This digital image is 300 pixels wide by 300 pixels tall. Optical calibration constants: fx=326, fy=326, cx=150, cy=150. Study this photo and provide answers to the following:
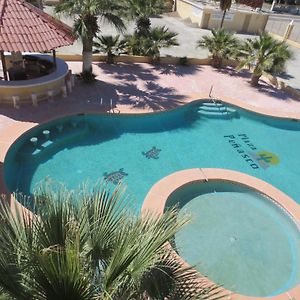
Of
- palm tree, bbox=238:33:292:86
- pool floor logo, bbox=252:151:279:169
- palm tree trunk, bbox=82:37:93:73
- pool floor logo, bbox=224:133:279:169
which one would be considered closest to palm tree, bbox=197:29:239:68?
palm tree, bbox=238:33:292:86

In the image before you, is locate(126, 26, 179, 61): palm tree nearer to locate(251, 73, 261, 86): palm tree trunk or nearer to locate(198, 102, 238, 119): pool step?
locate(251, 73, 261, 86): palm tree trunk

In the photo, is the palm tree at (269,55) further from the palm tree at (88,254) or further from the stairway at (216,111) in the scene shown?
the palm tree at (88,254)

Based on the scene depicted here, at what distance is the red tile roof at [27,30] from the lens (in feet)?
48.4

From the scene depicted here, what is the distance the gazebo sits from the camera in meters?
14.9

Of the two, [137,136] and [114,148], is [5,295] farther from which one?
[137,136]

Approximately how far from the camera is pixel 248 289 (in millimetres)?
9484

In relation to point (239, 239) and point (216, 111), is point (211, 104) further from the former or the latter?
point (239, 239)

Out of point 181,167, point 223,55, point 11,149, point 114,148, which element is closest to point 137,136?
point 114,148

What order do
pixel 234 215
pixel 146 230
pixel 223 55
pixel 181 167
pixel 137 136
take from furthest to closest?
pixel 223 55
pixel 137 136
pixel 181 167
pixel 234 215
pixel 146 230

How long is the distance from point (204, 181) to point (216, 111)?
277 inches

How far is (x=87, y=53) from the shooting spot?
18.9m

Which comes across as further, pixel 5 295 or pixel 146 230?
pixel 146 230

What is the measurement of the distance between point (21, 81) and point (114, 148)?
19.6 feet

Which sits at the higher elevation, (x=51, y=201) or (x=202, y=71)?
(x=51, y=201)
